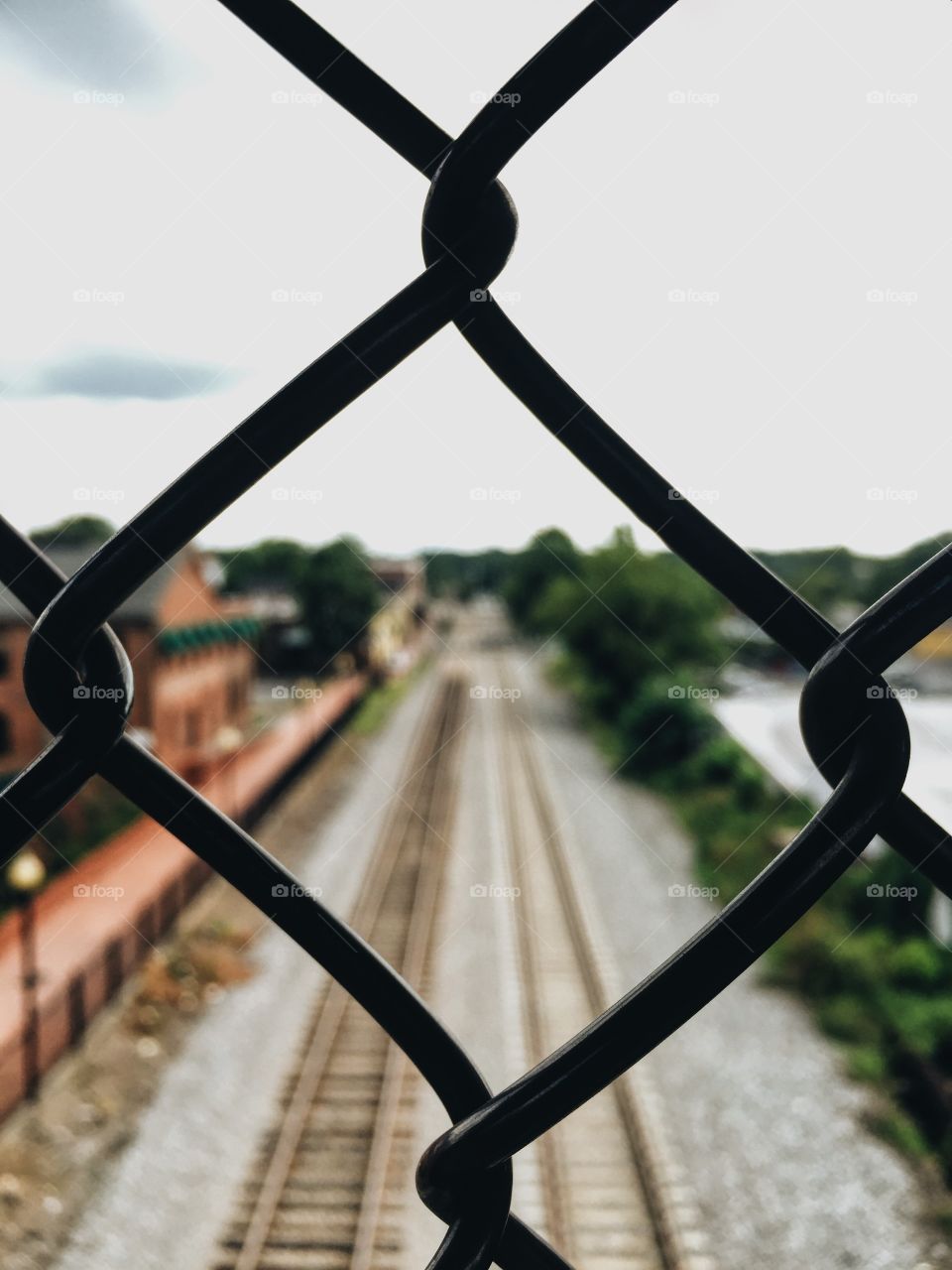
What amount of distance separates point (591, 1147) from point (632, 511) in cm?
504

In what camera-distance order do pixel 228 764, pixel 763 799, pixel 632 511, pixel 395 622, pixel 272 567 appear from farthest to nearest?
pixel 395 622, pixel 272 567, pixel 228 764, pixel 763 799, pixel 632 511

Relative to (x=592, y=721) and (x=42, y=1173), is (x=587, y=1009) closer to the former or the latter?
(x=42, y=1173)

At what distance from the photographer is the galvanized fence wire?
31cm

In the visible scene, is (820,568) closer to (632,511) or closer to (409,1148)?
(632,511)

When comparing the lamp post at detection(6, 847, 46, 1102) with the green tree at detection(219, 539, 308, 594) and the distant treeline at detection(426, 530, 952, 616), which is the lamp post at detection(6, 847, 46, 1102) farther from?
the green tree at detection(219, 539, 308, 594)

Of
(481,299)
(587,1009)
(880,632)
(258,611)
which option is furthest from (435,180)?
(258,611)

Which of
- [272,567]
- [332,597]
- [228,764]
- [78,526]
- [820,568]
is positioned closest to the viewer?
[820,568]

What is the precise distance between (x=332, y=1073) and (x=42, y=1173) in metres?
1.48

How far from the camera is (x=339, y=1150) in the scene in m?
4.66

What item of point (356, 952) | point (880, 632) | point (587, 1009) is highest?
point (880, 632)

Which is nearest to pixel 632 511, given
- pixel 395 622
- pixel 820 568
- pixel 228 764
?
pixel 820 568

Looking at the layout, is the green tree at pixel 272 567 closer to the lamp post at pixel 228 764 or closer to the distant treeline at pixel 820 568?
the distant treeline at pixel 820 568

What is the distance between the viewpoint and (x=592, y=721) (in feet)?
51.3

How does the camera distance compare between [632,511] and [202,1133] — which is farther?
[202,1133]
